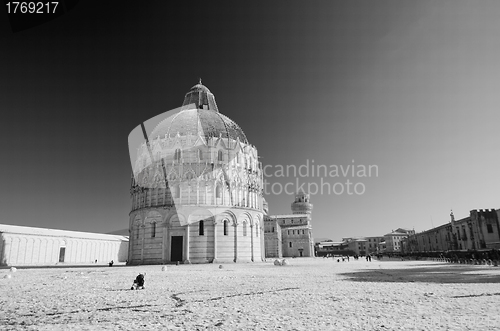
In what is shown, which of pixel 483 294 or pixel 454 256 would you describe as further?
pixel 454 256

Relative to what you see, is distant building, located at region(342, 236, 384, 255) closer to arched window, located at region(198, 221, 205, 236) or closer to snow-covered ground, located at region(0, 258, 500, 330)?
arched window, located at region(198, 221, 205, 236)

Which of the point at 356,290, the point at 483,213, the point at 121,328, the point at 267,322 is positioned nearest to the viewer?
the point at 121,328

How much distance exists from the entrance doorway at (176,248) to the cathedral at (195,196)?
0.02 meters

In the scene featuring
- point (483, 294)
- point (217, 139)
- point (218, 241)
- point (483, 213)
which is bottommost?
point (483, 294)

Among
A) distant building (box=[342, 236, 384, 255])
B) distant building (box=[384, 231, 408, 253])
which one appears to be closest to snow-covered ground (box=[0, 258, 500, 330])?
distant building (box=[342, 236, 384, 255])

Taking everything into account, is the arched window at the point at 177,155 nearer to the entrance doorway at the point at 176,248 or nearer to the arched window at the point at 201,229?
the arched window at the point at 201,229

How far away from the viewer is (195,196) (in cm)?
4109

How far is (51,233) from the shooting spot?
6297cm

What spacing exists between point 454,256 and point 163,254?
33.9 metres

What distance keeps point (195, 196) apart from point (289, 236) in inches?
2298

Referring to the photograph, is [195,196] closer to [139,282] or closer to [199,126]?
[199,126]

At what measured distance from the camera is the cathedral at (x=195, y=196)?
1585 inches

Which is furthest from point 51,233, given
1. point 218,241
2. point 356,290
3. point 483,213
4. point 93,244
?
point 483,213

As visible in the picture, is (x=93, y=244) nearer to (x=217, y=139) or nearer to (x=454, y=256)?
(x=217, y=139)
